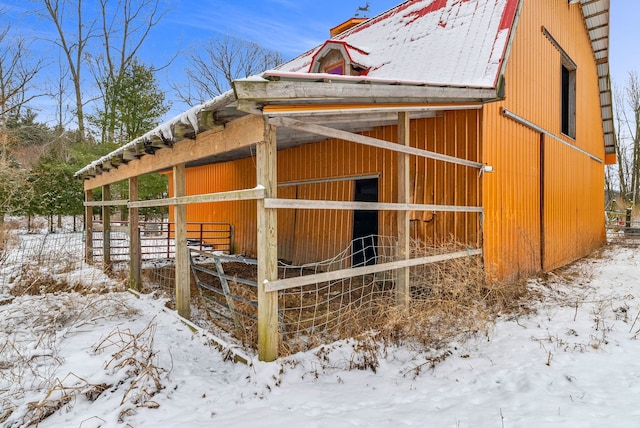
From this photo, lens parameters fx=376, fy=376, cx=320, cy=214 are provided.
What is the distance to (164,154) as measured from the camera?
577 cm

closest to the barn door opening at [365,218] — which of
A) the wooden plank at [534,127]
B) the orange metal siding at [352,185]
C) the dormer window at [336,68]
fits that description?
the orange metal siding at [352,185]

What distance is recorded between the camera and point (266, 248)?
3.50 metres

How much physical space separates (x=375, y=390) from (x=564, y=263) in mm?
8502

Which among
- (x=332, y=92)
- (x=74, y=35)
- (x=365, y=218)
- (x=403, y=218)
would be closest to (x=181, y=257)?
(x=403, y=218)

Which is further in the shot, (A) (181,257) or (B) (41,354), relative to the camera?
(A) (181,257)

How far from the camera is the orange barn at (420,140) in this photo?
12.4ft

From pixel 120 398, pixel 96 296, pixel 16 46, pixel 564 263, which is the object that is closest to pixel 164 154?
pixel 96 296

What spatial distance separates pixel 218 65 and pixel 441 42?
76.8ft

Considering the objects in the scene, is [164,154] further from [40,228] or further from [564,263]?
Result: [40,228]

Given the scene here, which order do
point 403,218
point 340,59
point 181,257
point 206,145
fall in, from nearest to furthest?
point 206,145
point 403,218
point 181,257
point 340,59

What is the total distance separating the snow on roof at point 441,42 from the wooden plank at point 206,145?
9.61 feet

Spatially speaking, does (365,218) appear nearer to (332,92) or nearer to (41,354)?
(332,92)

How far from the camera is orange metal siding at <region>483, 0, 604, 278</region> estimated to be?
667 centimetres

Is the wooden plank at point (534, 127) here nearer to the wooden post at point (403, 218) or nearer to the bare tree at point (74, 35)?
the wooden post at point (403, 218)
